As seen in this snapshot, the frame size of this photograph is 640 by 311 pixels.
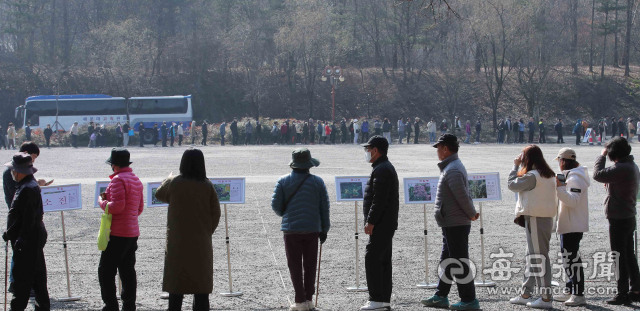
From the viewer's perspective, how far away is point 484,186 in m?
7.08

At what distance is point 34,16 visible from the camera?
54.8 m

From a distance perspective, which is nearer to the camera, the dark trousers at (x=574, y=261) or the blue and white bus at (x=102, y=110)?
the dark trousers at (x=574, y=261)

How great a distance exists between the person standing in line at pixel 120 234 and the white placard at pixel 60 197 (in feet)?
4.43

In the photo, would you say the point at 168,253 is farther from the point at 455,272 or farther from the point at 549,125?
the point at 549,125

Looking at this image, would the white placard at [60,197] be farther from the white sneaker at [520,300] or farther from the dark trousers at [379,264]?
the white sneaker at [520,300]

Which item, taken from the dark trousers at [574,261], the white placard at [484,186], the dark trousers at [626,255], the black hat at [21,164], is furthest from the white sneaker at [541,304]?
the black hat at [21,164]

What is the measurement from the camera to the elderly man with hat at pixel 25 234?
5145 millimetres

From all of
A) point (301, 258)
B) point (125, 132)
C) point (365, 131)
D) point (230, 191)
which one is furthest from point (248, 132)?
point (301, 258)

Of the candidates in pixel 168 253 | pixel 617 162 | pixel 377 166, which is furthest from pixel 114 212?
pixel 617 162

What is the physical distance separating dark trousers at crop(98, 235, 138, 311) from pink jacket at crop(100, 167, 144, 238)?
88 mm

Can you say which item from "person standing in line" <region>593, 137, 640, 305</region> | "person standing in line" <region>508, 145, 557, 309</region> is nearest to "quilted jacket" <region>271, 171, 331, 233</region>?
"person standing in line" <region>508, 145, 557, 309</region>

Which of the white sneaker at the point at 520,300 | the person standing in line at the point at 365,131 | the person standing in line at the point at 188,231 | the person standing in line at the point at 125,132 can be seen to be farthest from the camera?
the person standing in line at the point at 365,131

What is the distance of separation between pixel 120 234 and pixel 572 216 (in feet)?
14.2

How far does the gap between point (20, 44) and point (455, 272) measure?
62.3 meters
